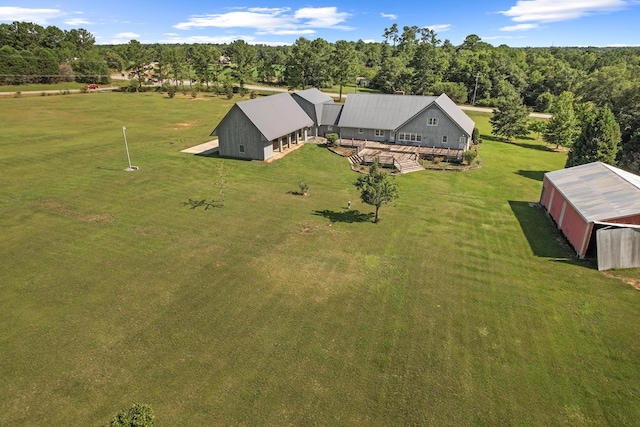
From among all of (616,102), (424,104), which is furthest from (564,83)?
(424,104)

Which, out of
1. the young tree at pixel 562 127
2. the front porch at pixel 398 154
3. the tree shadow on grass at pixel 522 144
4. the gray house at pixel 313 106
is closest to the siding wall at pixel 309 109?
the gray house at pixel 313 106

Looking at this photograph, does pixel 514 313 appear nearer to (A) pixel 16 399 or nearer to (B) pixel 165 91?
(A) pixel 16 399

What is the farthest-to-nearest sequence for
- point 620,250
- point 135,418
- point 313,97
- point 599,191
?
point 313,97 → point 599,191 → point 620,250 → point 135,418

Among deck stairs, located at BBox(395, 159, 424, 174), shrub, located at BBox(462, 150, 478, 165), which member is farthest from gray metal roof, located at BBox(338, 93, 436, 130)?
shrub, located at BBox(462, 150, 478, 165)

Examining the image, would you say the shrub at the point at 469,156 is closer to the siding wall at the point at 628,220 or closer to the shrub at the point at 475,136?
the shrub at the point at 475,136

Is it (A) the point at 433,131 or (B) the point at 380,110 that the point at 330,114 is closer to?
(B) the point at 380,110

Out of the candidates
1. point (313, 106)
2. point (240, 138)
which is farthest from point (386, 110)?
point (240, 138)

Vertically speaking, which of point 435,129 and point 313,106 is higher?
point 313,106

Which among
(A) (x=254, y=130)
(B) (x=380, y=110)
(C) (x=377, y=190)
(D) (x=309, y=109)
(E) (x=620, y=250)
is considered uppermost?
(B) (x=380, y=110)

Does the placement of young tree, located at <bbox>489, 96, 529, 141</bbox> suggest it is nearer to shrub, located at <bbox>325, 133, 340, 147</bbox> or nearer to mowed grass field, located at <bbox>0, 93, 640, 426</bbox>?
mowed grass field, located at <bbox>0, 93, 640, 426</bbox>
